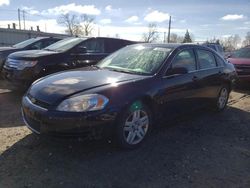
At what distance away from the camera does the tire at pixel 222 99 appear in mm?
6228

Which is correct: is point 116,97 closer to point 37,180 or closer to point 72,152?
point 72,152

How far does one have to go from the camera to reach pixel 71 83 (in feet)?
13.2

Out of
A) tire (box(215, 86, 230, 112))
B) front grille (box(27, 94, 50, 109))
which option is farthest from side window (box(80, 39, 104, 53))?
front grille (box(27, 94, 50, 109))

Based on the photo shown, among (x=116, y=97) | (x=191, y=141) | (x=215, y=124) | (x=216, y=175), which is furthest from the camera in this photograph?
(x=215, y=124)

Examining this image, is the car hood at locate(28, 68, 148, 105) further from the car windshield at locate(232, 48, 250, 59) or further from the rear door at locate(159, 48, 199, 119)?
the car windshield at locate(232, 48, 250, 59)

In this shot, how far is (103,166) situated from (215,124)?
2.77 m

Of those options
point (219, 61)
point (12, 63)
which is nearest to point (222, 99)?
point (219, 61)

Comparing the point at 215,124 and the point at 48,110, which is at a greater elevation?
the point at 48,110

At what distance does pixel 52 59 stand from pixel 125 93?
3.47 meters

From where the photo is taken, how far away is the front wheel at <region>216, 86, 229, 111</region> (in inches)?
246

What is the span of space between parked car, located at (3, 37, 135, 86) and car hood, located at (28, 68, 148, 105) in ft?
7.01

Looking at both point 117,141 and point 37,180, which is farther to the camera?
point 117,141

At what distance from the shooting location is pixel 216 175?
351 cm

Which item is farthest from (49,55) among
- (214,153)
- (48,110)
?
(214,153)
